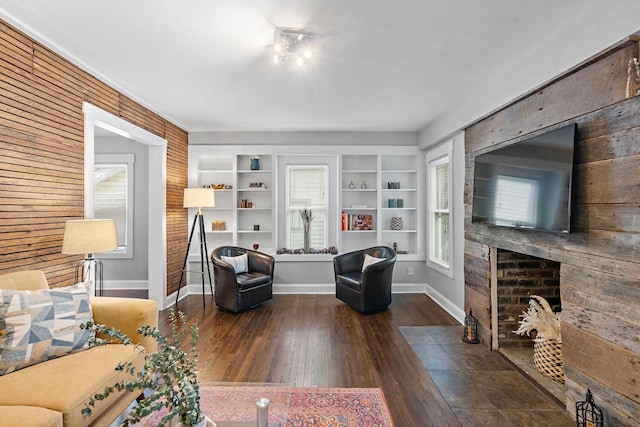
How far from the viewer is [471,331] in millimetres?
3248

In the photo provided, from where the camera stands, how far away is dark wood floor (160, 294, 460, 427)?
7.87 ft

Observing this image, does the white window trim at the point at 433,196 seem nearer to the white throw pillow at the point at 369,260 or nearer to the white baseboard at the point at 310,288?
the white baseboard at the point at 310,288

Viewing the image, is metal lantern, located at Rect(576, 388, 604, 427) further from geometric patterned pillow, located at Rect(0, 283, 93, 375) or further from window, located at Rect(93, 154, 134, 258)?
window, located at Rect(93, 154, 134, 258)

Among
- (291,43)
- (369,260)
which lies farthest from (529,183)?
(369,260)

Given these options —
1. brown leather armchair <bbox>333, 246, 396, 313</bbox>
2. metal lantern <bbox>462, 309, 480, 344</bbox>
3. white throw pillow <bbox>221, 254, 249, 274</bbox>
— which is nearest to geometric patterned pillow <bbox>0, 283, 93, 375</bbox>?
white throw pillow <bbox>221, 254, 249, 274</bbox>

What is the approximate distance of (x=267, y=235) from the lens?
534 cm

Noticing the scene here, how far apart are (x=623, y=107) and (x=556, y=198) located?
625 mm

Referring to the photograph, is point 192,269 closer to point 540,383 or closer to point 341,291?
point 341,291

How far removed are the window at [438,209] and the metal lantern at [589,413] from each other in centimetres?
236

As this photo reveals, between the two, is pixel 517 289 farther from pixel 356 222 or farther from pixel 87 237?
pixel 87 237

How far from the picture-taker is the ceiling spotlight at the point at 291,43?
7.30 feet

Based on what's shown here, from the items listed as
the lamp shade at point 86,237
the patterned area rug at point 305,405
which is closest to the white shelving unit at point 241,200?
the lamp shade at point 86,237

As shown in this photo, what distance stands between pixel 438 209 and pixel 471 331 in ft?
6.64

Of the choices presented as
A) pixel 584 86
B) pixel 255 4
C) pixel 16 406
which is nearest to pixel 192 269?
pixel 16 406
